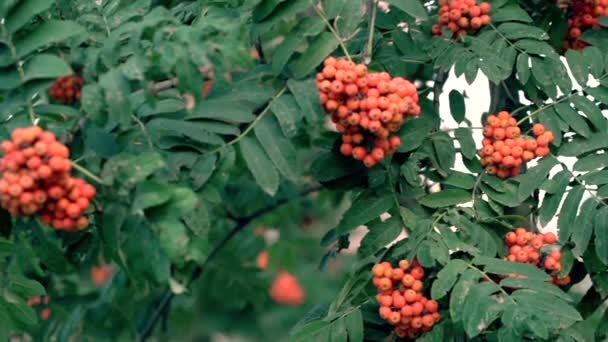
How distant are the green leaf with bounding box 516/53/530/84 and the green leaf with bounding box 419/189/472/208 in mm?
282

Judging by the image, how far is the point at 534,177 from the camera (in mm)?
2338

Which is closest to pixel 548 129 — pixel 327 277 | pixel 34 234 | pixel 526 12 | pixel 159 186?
pixel 526 12

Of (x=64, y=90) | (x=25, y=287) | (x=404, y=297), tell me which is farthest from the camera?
(x=64, y=90)

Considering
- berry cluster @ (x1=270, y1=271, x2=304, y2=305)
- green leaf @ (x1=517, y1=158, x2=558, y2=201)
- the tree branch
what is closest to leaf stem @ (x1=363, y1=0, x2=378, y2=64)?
green leaf @ (x1=517, y1=158, x2=558, y2=201)

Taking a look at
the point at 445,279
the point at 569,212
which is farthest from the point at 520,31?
the point at 445,279

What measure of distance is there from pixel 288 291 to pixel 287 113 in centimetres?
293

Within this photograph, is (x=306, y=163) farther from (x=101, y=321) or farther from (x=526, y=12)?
(x=526, y=12)

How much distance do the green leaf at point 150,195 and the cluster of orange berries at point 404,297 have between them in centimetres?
50

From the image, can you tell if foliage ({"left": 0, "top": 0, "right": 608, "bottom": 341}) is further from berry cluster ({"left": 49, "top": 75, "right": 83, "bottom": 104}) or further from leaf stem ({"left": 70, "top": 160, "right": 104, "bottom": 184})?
berry cluster ({"left": 49, "top": 75, "right": 83, "bottom": 104})

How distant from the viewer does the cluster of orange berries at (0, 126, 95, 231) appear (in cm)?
183

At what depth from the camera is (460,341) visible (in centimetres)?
229

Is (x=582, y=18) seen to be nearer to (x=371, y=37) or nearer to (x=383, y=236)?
(x=371, y=37)

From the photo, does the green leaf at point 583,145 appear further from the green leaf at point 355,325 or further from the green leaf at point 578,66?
the green leaf at point 355,325

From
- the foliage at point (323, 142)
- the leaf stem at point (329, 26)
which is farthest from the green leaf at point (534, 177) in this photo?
the leaf stem at point (329, 26)
